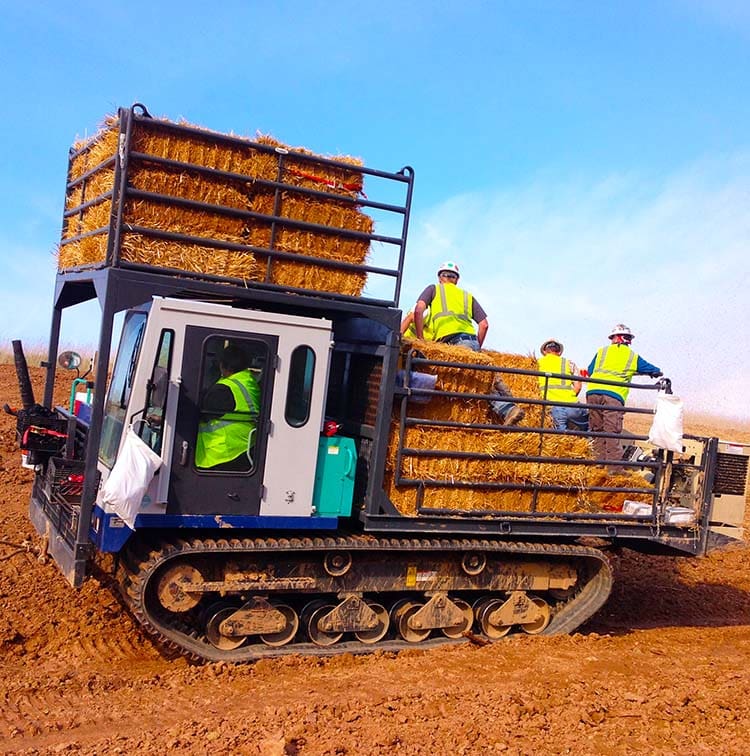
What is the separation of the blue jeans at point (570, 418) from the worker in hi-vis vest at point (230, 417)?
11.4 feet

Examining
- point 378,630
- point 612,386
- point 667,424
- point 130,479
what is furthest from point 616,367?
point 130,479

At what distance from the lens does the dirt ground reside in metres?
5.53

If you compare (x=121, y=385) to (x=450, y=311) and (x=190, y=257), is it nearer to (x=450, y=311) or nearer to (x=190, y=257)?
(x=190, y=257)

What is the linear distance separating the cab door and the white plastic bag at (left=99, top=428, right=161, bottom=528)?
346mm

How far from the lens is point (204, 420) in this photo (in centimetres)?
677

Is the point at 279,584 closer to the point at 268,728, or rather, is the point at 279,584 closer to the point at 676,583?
the point at 268,728

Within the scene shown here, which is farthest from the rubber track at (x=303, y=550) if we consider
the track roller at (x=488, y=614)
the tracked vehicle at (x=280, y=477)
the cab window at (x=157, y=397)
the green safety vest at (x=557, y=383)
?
the green safety vest at (x=557, y=383)

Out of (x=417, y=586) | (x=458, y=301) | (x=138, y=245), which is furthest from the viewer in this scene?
(x=458, y=301)

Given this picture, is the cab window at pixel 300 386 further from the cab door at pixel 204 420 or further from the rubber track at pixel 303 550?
the rubber track at pixel 303 550

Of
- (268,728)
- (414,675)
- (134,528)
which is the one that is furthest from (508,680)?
(134,528)

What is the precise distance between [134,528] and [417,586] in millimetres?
2655

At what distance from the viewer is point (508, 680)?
23.2 ft

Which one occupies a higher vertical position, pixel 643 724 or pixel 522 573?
pixel 522 573

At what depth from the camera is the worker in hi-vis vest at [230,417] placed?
679 cm
